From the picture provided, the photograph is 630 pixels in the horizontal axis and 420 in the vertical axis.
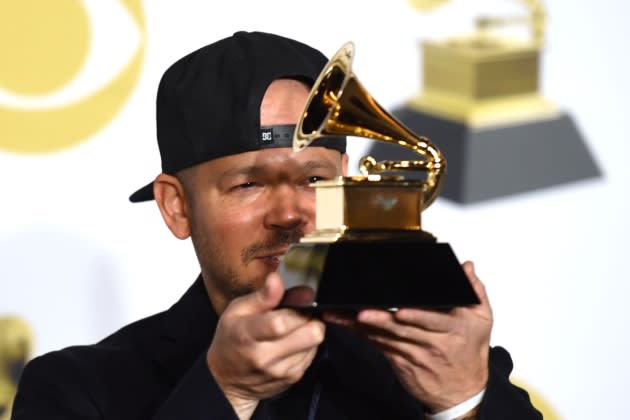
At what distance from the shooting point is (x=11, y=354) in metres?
2.26

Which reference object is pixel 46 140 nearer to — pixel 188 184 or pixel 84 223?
pixel 84 223

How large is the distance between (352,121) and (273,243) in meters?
0.29

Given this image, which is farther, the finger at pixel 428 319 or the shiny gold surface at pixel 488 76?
the shiny gold surface at pixel 488 76

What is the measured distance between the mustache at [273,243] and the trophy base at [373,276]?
0.24 meters

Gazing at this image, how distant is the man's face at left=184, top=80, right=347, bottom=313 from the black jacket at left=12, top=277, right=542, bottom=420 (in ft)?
0.31

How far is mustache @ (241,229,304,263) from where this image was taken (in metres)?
1.58

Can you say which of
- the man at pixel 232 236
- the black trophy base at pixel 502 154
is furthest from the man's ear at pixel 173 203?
the black trophy base at pixel 502 154

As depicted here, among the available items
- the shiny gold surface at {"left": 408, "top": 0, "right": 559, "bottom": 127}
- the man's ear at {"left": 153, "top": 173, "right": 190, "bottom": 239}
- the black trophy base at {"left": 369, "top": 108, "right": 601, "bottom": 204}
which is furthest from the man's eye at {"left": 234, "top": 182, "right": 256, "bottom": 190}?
the shiny gold surface at {"left": 408, "top": 0, "right": 559, "bottom": 127}

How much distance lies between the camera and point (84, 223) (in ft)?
7.38

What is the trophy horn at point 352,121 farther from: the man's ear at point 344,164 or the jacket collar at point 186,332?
the jacket collar at point 186,332

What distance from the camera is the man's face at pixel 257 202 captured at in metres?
1.60

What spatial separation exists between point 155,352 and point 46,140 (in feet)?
2.18

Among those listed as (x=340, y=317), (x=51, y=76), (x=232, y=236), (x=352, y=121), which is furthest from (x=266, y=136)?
(x=51, y=76)

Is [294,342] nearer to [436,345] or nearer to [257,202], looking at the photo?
[436,345]
